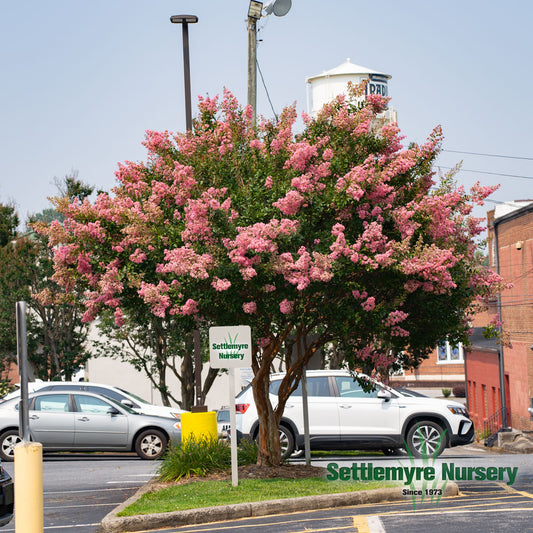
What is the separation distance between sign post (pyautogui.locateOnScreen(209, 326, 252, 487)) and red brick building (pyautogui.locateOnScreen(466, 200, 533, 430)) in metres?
21.5

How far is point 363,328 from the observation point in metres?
11.7

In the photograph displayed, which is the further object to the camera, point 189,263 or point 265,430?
point 265,430

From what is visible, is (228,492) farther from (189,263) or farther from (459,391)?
(459,391)

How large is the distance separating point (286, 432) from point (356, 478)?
11.5 feet

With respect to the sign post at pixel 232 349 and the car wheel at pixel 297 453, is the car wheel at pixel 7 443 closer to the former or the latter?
the car wheel at pixel 297 453

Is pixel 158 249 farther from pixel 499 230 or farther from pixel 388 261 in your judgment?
pixel 499 230

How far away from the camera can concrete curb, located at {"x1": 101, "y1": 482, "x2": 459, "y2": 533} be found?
31.4 feet

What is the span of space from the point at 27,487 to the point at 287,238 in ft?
17.5

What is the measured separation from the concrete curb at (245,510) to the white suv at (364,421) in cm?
495

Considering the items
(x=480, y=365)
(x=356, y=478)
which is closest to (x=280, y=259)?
(x=356, y=478)

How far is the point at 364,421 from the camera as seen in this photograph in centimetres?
1600

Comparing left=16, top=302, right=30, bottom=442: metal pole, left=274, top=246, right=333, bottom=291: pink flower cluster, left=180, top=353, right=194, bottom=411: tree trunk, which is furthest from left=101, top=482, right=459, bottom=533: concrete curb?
left=180, top=353, right=194, bottom=411: tree trunk

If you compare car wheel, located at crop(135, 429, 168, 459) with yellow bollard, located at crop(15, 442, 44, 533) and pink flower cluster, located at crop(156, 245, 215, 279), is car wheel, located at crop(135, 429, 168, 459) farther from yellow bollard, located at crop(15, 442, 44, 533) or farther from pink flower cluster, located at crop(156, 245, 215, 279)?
yellow bollard, located at crop(15, 442, 44, 533)

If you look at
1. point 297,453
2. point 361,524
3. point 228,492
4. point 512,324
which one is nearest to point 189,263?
point 228,492
